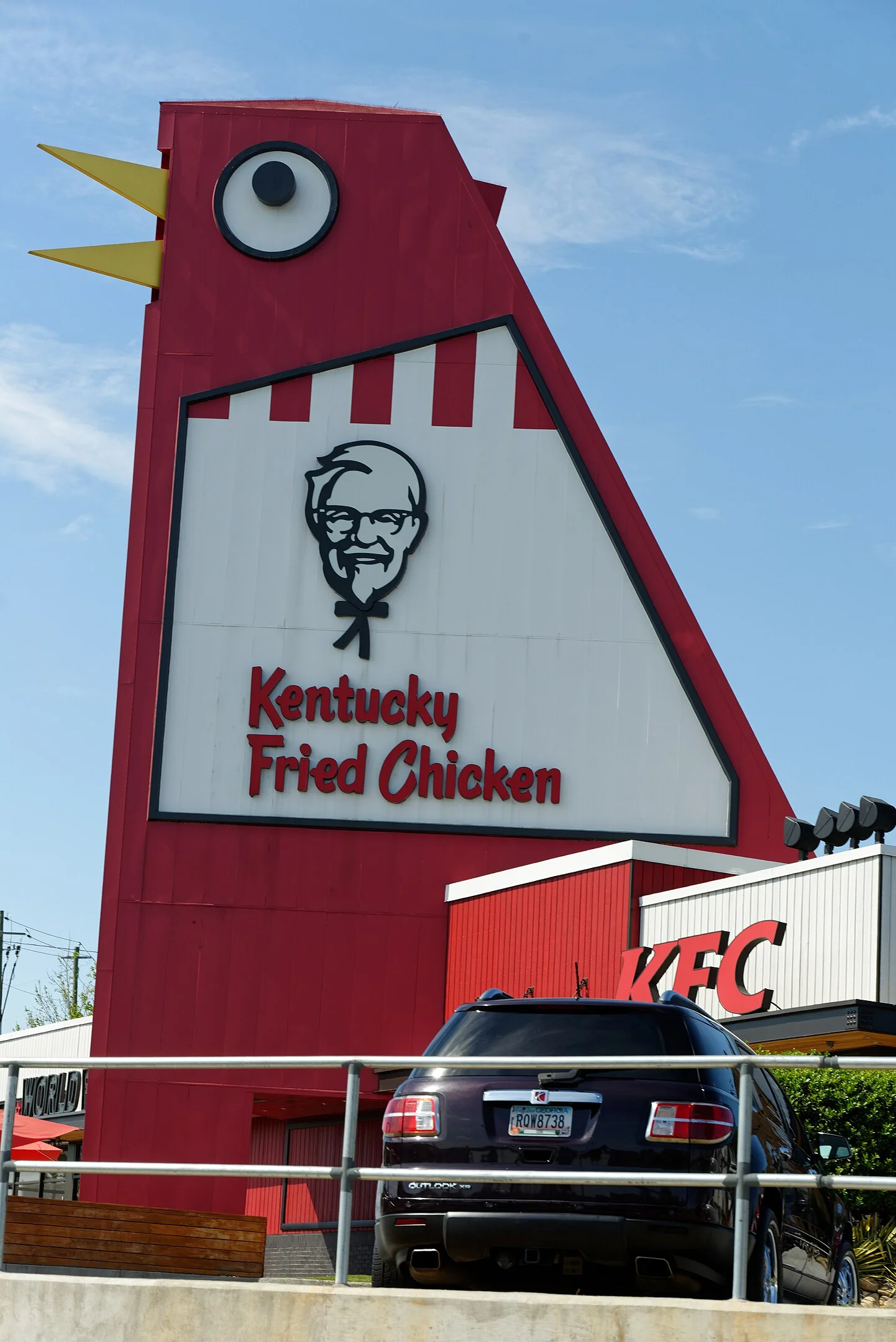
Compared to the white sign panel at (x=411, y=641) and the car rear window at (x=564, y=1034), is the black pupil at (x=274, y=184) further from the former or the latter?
the car rear window at (x=564, y=1034)

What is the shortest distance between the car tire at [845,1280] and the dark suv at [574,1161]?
1408mm

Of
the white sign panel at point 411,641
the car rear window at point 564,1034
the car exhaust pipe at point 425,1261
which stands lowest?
the car exhaust pipe at point 425,1261

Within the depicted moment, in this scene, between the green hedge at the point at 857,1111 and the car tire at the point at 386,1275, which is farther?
the green hedge at the point at 857,1111

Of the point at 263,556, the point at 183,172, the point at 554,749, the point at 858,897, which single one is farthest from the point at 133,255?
the point at 858,897

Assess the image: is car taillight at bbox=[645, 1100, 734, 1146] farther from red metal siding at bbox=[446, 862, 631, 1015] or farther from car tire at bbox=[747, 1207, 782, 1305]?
red metal siding at bbox=[446, 862, 631, 1015]

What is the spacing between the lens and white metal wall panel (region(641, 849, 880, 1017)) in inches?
686

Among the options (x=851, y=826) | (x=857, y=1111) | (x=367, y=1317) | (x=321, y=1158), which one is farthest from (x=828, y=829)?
(x=367, y=1317)

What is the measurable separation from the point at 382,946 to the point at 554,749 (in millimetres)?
3608

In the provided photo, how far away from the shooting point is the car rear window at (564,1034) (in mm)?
8750

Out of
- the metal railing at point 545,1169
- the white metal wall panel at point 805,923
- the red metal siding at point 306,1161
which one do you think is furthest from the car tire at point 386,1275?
the red metal siding at point 306,1161

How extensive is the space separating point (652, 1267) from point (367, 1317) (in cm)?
133

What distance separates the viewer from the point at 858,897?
1755 centimetres

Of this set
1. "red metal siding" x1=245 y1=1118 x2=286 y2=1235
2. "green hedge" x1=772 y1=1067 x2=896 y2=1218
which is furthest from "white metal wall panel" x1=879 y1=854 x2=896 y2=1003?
"red metal siding" x1=245 y1=1118 x2=286 y2=1235

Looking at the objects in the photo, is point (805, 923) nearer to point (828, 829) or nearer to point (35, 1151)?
point (828, 829)
